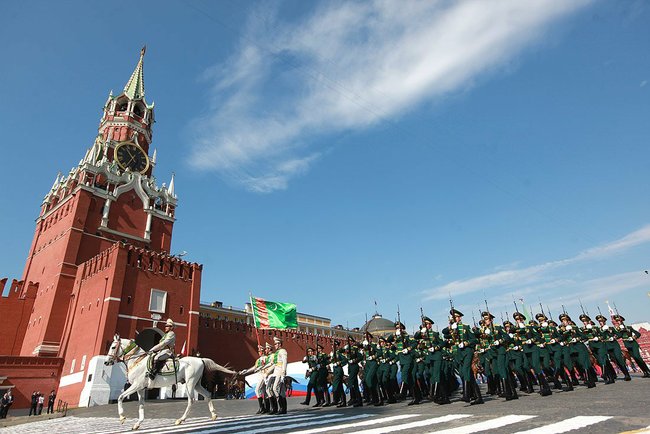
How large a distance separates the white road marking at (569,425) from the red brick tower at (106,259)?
28434mm

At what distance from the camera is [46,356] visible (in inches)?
1174

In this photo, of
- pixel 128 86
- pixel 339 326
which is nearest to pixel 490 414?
pixel 128 86

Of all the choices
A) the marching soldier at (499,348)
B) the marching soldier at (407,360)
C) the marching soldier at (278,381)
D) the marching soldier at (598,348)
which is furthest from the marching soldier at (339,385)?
the marching soldier at (598,348)

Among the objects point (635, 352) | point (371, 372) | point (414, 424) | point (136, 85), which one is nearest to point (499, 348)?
point (371, 372)

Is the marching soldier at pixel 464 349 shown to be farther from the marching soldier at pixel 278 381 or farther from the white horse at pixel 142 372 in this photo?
the white horse at pixel 142 372

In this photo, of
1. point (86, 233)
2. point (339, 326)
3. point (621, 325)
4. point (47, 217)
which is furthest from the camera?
point (339, 326)

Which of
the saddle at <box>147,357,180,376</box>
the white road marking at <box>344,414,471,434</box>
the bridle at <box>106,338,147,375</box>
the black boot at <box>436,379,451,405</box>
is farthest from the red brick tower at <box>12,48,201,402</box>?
the white road marking at <box>344,414,471,434</box>

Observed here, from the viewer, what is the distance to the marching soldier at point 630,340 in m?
12.8

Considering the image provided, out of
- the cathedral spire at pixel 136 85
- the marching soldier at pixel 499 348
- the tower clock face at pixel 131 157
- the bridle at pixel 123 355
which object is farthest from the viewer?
the cathedral spire at pixel 136 85

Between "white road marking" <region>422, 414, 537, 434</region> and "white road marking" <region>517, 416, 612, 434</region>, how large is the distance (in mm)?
626

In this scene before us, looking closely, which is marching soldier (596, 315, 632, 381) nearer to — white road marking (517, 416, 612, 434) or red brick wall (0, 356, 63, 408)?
white road marking (517, 416, 612, 434)

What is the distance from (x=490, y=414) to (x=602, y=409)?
1.83 metres

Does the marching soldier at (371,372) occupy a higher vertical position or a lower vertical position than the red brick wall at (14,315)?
lower

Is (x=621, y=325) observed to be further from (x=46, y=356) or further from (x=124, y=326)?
(x=46, y=356)
